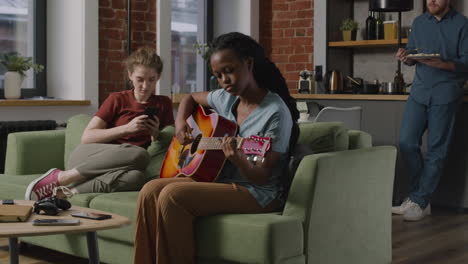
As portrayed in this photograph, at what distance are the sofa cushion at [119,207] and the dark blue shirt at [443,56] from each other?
2557mm

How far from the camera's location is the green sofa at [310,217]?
2.78m

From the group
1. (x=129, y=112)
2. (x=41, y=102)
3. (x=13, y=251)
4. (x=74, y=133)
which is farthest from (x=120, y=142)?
(x=41, y=102)

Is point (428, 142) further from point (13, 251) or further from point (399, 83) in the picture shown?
point (13, 251)

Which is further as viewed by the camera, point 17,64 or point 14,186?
point 17,64

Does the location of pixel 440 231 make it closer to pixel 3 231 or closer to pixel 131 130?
pixel 131 130

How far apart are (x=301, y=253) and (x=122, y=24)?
356 cm

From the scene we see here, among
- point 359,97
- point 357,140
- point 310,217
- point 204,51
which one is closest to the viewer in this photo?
point 310,217

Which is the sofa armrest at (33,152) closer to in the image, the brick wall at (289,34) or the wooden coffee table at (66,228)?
the wooden coffee table at (66,228)

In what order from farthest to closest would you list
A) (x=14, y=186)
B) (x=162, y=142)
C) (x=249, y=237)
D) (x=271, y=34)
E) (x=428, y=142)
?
1. (x=271, y=34)
2. (x=428, y=142)
3. (x=162, y=142)
4. (x=14, y=186)
5. (x=249, y=237)

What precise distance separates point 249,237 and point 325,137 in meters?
0.75

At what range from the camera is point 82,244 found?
11.4 feet

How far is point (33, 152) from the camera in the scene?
4.16 m

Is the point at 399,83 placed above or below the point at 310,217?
above

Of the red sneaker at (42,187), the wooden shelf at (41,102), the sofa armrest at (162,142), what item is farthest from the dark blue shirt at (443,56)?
the red sneaker at (42,187)
